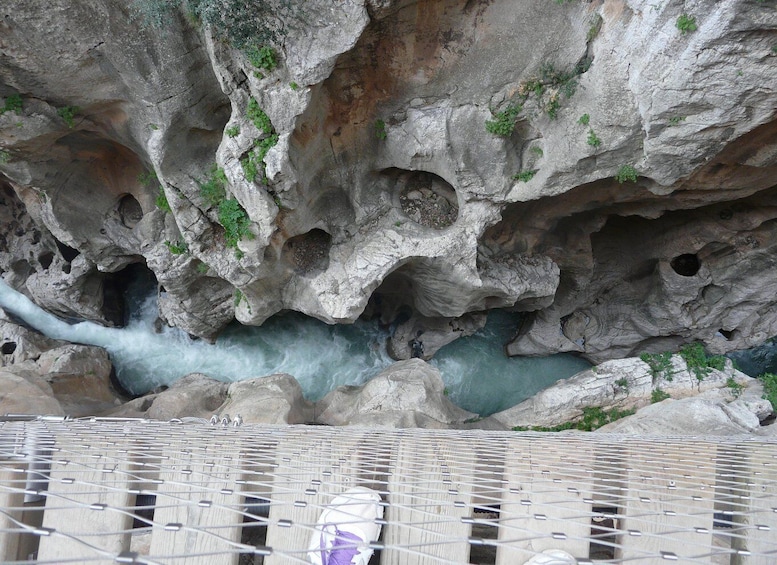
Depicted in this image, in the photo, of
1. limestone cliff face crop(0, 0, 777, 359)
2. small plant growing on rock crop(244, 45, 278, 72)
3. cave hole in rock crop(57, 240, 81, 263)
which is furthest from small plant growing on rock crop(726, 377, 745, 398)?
cave hole in rock crop(57, 240, 81, 263)

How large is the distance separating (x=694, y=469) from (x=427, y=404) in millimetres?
5466

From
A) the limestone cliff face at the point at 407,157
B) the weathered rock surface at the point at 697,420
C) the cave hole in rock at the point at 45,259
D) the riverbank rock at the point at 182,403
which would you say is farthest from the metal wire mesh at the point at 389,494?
the cave hole in rock at the point at 45,259

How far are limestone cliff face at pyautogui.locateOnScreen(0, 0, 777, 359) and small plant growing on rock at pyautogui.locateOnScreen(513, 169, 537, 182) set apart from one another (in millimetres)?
27

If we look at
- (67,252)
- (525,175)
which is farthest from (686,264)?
(67,252)

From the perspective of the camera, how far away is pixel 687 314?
37.0ft

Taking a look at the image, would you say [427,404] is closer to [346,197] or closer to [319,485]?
[346,197]

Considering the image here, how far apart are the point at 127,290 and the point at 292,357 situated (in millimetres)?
5213

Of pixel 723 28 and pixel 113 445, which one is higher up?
pixel 723 28

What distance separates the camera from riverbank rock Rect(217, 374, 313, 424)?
8047 millimetres

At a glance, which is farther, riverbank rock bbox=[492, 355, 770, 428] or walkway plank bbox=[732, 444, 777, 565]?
riverbank rock bbox=[492, 355, 770, 428]

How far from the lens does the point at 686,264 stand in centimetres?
1107

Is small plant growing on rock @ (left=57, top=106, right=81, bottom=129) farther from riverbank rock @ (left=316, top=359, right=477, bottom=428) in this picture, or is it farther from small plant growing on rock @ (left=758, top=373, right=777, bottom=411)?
small plant growing on rock @ (left=758, top=373, right=777, bottom=411)

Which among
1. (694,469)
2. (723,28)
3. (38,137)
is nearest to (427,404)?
(694,469)

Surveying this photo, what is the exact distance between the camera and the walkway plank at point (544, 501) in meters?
2.95
